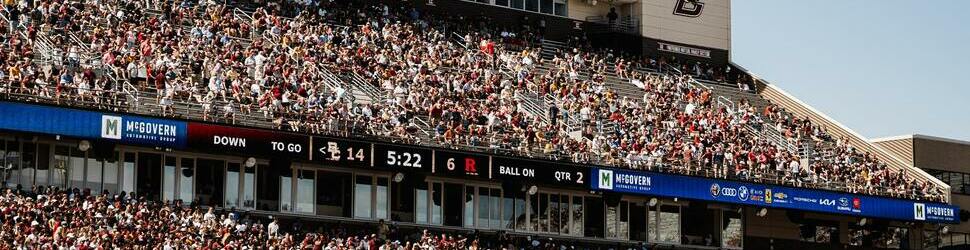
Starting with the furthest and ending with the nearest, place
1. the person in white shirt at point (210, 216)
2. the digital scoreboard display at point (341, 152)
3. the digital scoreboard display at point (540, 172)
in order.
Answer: the digital scoreboard display at point (540, 172) → the digital scoreboard display at point (341, 152) → the person in white shirt at point (210, 216)

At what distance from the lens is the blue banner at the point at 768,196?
5981 centimetres

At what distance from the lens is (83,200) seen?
157ft

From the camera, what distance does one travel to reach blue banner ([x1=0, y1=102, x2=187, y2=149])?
47.9m

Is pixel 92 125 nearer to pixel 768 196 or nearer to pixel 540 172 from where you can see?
pixel 540 172

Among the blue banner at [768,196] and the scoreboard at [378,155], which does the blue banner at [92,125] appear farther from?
the blue banner at [768,196]

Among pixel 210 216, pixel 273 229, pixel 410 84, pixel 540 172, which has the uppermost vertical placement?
pixel 410 84

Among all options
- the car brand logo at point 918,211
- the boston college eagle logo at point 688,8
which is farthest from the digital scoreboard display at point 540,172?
the boston college eagle logo at point 688,8

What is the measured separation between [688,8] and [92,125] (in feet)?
115

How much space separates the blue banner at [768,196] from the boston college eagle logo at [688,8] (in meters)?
15.1

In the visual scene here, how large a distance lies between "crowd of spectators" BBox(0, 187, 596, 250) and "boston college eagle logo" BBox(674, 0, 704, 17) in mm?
25324

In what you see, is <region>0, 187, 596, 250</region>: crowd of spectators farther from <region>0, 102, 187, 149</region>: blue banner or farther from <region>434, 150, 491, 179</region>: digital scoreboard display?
<region>434, 150, 491, 179</region>: digital scoreboard display

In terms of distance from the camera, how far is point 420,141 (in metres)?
55.6

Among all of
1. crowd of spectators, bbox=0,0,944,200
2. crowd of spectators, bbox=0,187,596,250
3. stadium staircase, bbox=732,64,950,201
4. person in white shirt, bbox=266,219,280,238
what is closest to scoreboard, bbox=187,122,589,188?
crowd of spectators, bbox=0,0,944,200

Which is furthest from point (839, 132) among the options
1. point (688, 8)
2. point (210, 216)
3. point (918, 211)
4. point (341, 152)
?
point (210, 216)
